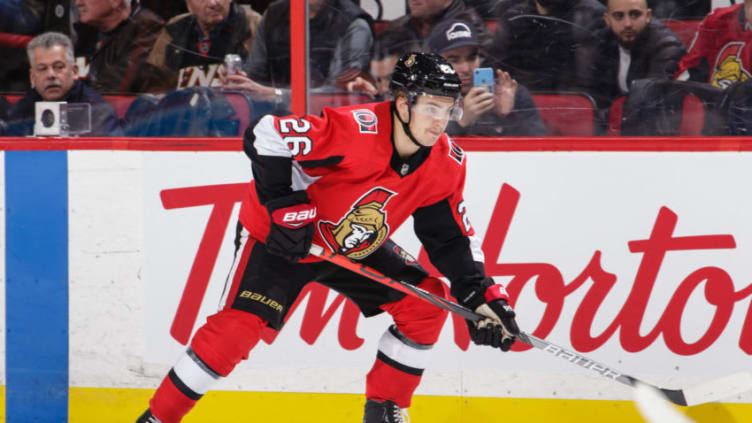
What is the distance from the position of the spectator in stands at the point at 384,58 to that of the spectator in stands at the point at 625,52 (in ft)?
1.95

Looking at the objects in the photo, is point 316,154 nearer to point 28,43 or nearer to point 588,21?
point 588,21

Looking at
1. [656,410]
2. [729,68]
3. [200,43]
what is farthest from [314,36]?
[656,410]

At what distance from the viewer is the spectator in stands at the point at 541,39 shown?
3090 millimetres

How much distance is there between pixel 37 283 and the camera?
3256 mm

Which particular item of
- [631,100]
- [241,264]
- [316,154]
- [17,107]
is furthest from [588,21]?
[17,107]

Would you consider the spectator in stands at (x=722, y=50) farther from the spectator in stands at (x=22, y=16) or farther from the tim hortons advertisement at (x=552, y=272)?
the spectator in stands at (x=22, y=16)

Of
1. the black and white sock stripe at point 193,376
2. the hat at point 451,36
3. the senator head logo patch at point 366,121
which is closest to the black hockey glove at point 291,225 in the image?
the senator head logo patch at point 366,121

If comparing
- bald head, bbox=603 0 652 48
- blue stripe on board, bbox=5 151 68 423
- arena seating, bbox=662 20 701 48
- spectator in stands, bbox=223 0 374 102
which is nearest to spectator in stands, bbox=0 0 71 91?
blue stripe on board, bbox=5 151 68 423

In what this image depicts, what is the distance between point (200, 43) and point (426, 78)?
1.13 metres

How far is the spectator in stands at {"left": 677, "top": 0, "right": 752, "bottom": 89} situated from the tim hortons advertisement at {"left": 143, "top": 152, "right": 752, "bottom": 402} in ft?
0.90

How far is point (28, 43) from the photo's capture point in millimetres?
3371

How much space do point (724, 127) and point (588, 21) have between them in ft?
1.88

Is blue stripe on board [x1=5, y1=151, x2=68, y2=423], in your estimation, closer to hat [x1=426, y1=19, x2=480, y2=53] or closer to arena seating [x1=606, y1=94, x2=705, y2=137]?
hat [x1=426, y1=19, x2=480, y2=53]

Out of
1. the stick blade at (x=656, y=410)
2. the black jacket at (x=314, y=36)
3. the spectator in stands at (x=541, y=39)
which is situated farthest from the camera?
the black jacket at (x=314, y=36)
